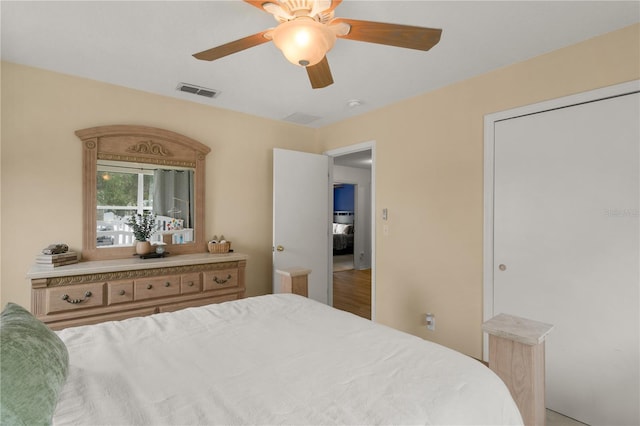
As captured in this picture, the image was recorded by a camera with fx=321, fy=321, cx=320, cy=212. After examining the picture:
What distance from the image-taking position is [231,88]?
2.89 metres

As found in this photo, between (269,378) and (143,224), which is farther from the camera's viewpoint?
(143,224)

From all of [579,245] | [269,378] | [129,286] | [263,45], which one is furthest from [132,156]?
[579,245]

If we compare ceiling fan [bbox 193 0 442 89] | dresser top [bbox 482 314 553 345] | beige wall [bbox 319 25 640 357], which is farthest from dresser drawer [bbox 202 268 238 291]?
dresser top [bbox 482 314 553 345]

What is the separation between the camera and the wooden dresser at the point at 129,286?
223 cm

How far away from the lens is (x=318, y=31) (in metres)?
1.35

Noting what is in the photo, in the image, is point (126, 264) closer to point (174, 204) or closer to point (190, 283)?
point (190, 283)

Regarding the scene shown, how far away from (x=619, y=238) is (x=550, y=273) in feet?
1.43

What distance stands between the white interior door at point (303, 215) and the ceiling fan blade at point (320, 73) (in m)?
1.75

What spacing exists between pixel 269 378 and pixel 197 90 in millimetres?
2666

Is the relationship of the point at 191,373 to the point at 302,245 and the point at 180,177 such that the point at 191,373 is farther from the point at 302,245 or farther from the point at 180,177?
the point at 302,245

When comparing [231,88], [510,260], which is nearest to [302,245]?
[231,88]

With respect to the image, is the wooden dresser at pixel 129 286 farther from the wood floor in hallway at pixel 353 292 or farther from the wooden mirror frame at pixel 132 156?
the wood floor in hallway at pixel 353 292

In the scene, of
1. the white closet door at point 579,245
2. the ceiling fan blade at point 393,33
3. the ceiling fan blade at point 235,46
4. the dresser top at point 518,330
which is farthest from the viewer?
the white closet door at point 579,245

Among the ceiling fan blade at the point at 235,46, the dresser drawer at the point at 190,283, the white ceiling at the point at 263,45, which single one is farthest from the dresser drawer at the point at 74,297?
the ceiling fan blade at the point at 235,46
